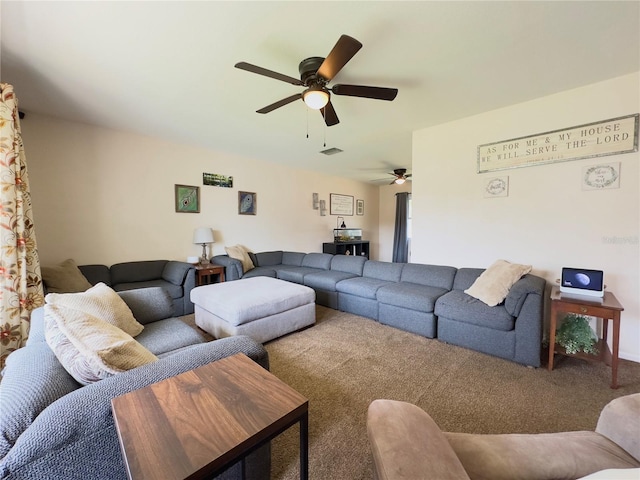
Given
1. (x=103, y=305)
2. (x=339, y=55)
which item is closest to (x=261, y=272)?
(x=103, y=305)

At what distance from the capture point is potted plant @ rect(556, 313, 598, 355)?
210 cm

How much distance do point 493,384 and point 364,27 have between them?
2.69m

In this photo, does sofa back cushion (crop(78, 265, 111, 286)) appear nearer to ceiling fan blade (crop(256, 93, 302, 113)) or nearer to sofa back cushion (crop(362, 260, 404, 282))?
ceiling fan blade (crop(256, 93, 302, 113))

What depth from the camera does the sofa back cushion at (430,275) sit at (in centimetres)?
310

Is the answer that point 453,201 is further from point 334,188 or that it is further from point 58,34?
point 58,34

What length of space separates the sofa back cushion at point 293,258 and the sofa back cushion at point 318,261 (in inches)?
4.6

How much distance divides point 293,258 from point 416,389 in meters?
3.44

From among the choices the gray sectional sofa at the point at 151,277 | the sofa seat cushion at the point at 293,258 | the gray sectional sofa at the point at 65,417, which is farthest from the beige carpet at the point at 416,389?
the sofa seat cushion at the point at 293,258

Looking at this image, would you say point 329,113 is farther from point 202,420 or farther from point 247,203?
point 247,203

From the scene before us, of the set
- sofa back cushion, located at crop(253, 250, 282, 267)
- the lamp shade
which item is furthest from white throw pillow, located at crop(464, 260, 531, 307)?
the lamp shade

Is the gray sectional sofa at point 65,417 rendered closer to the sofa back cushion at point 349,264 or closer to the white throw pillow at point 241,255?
the sofa back cushion at point 349,264

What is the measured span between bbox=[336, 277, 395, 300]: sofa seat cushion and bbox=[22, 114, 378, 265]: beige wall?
2228 mm

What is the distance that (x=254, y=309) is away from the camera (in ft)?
8.09

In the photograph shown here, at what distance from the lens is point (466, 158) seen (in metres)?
3.22
